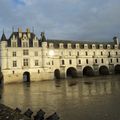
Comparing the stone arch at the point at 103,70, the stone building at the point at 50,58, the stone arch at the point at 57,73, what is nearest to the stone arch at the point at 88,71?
the stone building at the point at 50,58

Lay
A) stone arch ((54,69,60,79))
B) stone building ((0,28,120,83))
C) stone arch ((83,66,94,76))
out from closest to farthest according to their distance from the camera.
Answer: stone building ((0,28,120,83)) → stone arch ((54,69,60,79)) → stone arch ((83,66,94,76))

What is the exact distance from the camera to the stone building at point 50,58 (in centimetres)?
5972

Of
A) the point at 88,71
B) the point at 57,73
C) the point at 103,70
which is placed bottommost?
the point at 57,73

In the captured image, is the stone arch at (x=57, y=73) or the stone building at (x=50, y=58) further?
the stone arch at (x=57, y=73)

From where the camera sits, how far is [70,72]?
76.5m

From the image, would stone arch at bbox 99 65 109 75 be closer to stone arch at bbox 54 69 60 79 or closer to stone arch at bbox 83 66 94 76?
stone arch at bbox 83 66 94 76

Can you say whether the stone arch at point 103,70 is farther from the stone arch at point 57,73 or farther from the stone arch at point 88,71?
the stone arch at point 57,73

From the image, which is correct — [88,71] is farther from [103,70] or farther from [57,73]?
[57,73]

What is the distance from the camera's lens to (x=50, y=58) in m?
65.3

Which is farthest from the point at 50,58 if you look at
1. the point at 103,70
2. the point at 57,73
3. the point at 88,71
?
the point at 103,70

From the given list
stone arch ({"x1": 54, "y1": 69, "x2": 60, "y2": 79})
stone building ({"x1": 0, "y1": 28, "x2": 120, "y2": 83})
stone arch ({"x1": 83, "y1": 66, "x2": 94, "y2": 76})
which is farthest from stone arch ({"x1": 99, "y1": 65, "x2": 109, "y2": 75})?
stone arch ({"x1": 54, "y1": 69, "x2": 60, "y2": 79})

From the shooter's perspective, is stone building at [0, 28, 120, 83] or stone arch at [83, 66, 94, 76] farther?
stone arch at [83, 66, 94, 76]

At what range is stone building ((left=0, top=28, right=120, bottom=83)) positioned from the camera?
59719mm

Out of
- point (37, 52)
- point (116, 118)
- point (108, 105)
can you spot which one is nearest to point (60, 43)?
point (37, 52)
